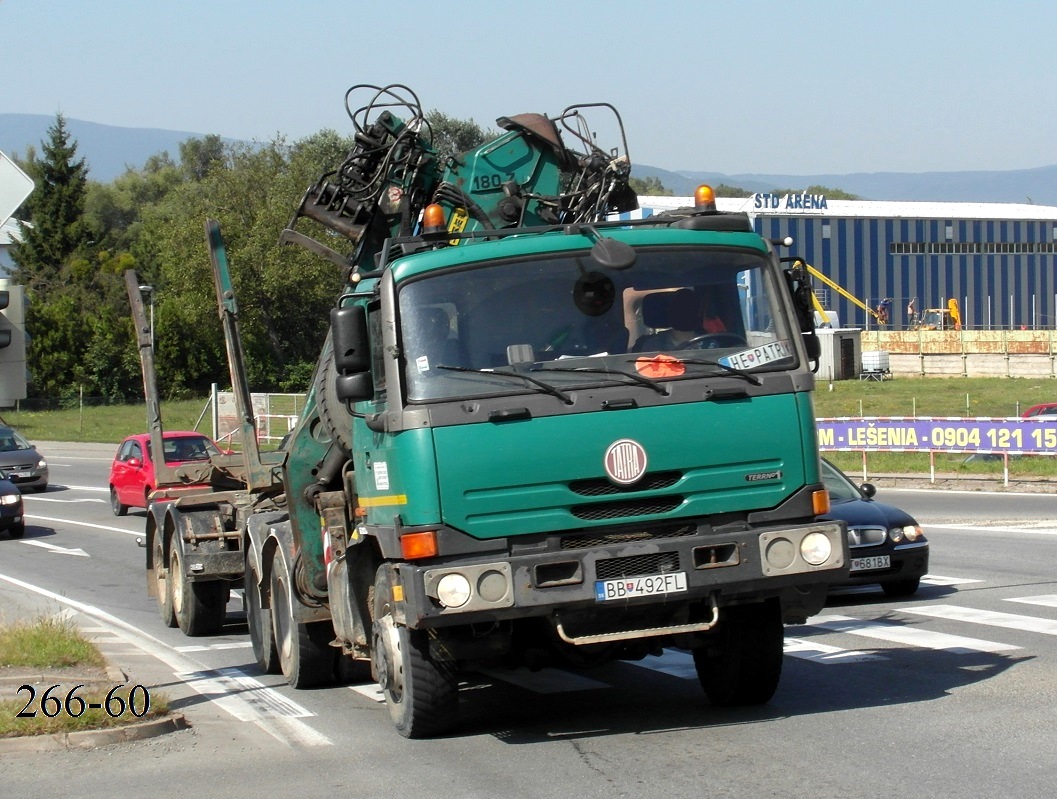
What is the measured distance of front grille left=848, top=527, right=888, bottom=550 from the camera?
12922mm

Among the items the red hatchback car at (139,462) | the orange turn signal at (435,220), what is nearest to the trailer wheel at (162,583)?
the orange turn signal at (435,220)

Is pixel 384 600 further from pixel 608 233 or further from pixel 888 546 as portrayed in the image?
pixel 888 546

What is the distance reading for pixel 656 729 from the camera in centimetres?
795

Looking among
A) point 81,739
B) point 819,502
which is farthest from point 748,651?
point 81,739

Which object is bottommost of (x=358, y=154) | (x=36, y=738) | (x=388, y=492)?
(x=36, y=738)

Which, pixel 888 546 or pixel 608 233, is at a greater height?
pixel 608 233

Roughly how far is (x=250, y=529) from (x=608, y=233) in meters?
4.60

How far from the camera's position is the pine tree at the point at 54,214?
90.4 meters

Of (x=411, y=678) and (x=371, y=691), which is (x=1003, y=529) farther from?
(x=411, y=678)

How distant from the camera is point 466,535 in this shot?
23.6 feet

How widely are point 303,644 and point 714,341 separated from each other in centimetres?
392

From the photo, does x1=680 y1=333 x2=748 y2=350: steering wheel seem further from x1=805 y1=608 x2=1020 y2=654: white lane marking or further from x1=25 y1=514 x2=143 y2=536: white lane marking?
x1=25 y1=514 x2=143 y2=536: white lane marking

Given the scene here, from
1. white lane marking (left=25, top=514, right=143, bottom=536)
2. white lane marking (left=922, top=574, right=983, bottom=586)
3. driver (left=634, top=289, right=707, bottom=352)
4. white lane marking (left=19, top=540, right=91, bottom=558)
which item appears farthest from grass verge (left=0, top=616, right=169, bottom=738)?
white lane marking (left=25, top=514, right=143, bottom=536)

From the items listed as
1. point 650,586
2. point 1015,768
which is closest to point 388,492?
point 650,586
